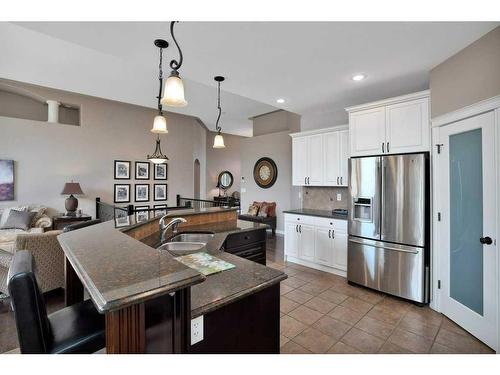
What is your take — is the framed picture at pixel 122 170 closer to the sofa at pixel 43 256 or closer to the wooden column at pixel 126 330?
the sofa at pixel 43 256

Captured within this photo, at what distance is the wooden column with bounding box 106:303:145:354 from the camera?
2.62ft

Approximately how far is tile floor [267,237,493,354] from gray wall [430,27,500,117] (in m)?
2.16

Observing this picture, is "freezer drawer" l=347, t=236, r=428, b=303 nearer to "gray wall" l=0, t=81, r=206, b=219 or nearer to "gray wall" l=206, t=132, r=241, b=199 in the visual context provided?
"gray wall" l=0, t=81, r=206, b=219

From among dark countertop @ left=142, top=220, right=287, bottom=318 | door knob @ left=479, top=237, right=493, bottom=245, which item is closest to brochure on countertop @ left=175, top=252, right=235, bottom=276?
dark countertop @ left=142, top=220, right=287, bottom=318

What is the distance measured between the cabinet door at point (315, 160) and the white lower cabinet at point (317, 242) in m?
0.71

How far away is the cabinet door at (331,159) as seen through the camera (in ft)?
13.0

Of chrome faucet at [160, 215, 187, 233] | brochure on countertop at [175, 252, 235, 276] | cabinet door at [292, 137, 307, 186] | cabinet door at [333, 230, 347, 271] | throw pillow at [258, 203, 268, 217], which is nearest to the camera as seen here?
brochure on countertop at [175, 252, 235, 276]

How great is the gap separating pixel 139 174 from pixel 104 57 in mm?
3724

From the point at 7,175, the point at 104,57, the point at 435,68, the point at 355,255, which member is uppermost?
the point at 104,57
